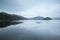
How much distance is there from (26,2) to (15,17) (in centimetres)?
55

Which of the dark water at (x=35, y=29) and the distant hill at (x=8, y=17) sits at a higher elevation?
the distant hill at (x=8, y=17)

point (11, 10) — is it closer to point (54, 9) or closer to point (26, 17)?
point (26, 17)

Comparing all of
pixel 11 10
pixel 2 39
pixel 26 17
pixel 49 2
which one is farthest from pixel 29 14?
pixel 2 39

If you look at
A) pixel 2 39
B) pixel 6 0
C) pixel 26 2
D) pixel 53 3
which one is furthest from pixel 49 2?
pixel 2 39

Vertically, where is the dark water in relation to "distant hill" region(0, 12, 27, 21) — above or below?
below

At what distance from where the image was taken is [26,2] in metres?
1.99

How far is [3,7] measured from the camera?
1.96 metres

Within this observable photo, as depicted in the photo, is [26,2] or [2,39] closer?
[2,39]

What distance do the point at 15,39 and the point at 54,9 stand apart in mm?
1395

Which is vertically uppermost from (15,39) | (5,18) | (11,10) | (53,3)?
(53,3)

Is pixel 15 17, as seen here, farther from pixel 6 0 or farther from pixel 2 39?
pixel 2 39

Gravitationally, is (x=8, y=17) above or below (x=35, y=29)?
above

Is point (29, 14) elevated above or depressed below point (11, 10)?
below

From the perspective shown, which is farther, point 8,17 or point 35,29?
point 35,29
